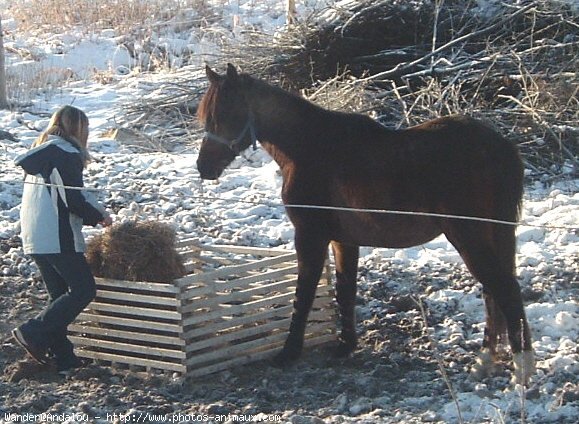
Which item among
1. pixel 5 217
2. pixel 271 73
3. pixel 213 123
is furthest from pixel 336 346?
pixel 271 73

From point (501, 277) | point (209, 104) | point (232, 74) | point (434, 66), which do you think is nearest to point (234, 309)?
point (209, 104)

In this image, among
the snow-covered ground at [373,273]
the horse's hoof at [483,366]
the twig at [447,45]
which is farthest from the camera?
the twig at [447,45]

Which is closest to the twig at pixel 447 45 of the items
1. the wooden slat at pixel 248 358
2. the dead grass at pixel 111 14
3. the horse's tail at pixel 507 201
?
the wooden slat at pixel 248 358

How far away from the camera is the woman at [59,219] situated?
5.70 m

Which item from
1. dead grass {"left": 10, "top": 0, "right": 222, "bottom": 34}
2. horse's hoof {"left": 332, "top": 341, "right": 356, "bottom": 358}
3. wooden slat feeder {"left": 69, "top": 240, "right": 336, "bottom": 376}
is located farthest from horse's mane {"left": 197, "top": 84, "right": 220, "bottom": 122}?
dead grass {"left": 10, "top": 0, "right": 222, "bottom": 34}

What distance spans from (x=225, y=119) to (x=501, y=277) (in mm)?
2041

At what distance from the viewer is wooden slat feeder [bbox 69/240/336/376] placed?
225 inches

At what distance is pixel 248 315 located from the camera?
6.11 meters

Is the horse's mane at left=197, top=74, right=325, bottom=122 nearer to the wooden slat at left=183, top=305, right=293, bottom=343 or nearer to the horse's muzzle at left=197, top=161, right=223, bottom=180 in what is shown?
the horse's muzzle at left=197, top=161, right=223, bottom=180

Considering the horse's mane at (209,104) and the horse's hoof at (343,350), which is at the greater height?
the horse's mane at (209,104)

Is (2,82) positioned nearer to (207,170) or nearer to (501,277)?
(207,170)

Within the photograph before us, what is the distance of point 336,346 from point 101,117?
717 cm

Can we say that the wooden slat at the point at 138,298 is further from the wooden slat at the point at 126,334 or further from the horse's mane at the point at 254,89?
the horse's mane at the point at 254,89

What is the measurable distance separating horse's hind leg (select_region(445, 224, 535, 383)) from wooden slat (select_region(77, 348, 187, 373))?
185 centimetres
